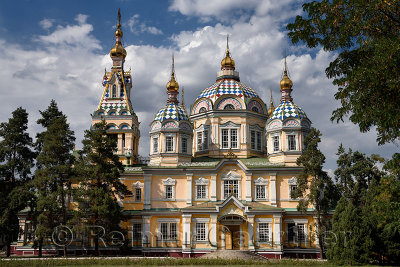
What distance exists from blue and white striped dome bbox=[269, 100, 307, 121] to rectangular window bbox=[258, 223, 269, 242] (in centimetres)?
884

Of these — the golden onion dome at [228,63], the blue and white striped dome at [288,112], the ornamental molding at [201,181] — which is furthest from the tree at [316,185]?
the golden onion dome at [228,63]

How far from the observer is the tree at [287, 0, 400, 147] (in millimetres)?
14719

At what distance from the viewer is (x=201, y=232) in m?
32.3

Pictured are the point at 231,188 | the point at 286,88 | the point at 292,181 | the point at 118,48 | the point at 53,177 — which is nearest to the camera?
the point at 53,177

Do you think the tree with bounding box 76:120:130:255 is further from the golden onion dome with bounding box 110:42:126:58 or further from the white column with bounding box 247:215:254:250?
the golden onion dome with bounding box 110:42:126:58

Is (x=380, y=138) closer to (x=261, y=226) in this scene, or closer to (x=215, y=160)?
(x=261, y=226)

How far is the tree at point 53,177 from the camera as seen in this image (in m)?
29.0

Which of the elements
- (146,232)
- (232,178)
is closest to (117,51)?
(232,178)

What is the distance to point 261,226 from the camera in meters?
32.1

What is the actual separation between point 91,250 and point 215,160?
12.2 m

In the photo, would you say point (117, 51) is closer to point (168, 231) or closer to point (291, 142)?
point (168, 231)

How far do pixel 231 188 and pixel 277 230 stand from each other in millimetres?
4804

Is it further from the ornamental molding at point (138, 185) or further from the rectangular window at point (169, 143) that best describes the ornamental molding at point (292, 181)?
the ornamental molding at point (138, 185)

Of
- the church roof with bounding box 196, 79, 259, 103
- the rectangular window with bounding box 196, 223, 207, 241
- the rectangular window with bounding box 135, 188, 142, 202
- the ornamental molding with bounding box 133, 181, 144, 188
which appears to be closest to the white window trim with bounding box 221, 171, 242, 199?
the rectangular window with bounding box 196, 223, 207, 241
